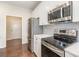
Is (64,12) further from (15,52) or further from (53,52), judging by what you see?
(15,52)

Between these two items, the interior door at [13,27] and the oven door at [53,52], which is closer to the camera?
the oven door at [53,52]

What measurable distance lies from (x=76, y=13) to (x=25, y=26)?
205 inches

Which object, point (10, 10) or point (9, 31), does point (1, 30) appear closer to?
point (10, 10)

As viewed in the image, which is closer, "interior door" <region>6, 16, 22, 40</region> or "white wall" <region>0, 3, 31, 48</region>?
"white wall" <region>0, 3, 31, 48</region>

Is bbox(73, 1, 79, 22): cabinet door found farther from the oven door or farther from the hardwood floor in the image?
the hardwood floor

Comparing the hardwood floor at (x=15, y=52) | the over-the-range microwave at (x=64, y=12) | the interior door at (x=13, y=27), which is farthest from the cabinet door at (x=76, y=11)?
the interior door at (x=13, y=27)

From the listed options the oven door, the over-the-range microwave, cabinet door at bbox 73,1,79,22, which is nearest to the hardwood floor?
the oven door

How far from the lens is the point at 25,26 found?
22.8 ft

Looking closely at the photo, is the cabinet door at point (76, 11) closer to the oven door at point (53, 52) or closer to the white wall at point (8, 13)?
the oven door at point (53, 52)

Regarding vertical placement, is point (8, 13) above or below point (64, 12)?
above

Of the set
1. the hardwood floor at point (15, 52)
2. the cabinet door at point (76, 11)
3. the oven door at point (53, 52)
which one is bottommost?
the hardwood floor at point (15, 52)

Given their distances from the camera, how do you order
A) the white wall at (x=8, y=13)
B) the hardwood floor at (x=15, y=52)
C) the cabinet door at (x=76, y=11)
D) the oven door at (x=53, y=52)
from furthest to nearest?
the white wall at (x=8, y=13), the hardwood floor at (x=15, y=52), the cabinet door at (x=76, y=11), the oven door at (x=53, y=52)

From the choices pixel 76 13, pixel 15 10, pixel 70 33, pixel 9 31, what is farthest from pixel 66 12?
pixel 9 31

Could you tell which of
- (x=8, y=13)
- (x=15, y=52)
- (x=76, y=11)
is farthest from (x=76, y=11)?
(x=8, y=13)
